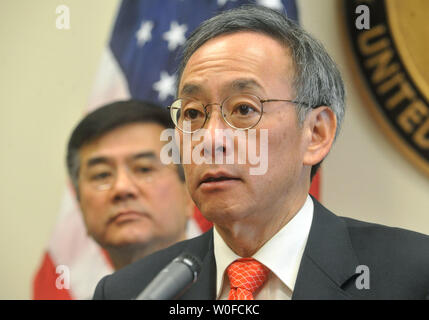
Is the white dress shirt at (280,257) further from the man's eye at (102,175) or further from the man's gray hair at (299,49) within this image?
the man's eye at (102,175)

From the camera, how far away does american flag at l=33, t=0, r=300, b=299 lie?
241 centimetres

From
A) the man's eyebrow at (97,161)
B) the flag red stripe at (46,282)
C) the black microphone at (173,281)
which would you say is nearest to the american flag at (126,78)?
the flag red stripe at (46,282)

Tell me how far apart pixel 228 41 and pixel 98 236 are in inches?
48.7

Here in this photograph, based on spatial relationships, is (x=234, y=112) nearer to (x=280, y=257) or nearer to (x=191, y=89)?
(x=191, y=89)

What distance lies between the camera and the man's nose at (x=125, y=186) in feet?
7.04

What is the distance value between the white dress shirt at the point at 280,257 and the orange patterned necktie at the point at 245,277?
2 centimetres

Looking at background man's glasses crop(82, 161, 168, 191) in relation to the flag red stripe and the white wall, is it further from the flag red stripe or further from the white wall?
the flag red stripe

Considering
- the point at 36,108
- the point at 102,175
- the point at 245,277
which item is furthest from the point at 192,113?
the point at 36,108

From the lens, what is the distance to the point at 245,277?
1.38 meters

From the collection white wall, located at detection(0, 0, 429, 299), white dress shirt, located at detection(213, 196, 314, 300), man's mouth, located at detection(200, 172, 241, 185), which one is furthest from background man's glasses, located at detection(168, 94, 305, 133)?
white wall, located at detection(0, 0, 429, 299)
